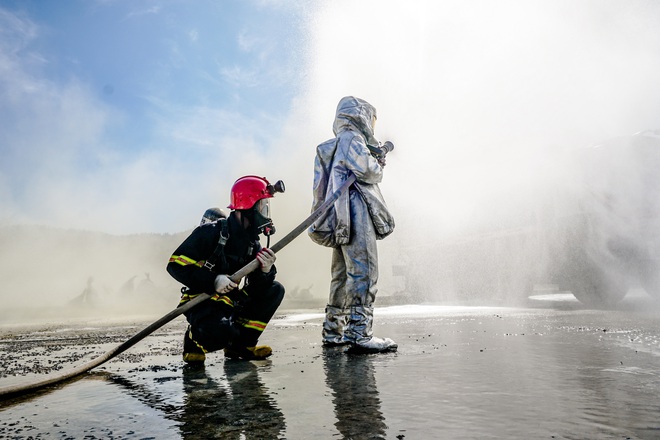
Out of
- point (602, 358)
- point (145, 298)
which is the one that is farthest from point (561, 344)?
point (145, 298)

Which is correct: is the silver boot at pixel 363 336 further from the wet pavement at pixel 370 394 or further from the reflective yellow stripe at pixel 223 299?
the reflective yellow stripe at pixel 223 299

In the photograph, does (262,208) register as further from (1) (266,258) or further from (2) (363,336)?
(2) (363,336)

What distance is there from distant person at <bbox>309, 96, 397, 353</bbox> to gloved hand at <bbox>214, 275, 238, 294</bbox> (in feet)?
3.22

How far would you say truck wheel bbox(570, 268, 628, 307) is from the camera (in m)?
6.86

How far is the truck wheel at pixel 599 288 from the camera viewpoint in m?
6.86

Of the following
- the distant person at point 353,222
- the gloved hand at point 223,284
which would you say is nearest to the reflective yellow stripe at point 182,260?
the gloved hand at point 223,284

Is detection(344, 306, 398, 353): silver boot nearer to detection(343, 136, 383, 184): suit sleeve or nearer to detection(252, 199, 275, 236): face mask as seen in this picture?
detection(252, 199, 275, 236): face mask

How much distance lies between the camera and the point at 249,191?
128 inches

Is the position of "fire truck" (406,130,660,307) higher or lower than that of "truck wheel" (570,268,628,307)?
higher

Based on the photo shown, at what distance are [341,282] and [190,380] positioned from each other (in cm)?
169

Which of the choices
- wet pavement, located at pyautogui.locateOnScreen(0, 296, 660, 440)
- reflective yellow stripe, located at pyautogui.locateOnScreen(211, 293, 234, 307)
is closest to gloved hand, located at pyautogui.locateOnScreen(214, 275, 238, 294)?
reflective yellow stripe, located at pyautogui.locateOnScreen(211, 293, 234, 307)

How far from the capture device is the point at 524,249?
815cm

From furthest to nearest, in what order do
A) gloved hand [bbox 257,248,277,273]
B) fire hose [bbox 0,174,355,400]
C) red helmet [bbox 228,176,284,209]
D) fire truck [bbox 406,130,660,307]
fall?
fire truck [bbox 406,130,660,307]
red helmet [bbox 228,176,284,209]
gloved hand [bbox 257,248,277,273]
fire hose [bbox 0,174,355,400]

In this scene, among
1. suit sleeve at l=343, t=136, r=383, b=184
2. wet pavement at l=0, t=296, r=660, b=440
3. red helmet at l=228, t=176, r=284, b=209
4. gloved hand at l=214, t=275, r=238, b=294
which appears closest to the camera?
wet pavement at l=0, t=296, r=660, b=440
